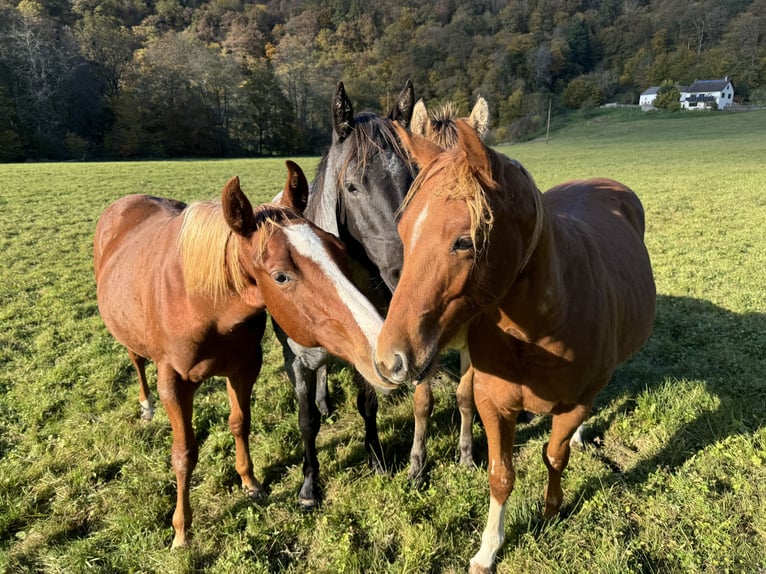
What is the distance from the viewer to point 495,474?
7.74ft

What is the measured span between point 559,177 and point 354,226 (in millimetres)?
19961

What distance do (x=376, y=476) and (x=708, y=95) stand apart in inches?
3341

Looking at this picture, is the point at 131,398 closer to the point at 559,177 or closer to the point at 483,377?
the point at 483,377

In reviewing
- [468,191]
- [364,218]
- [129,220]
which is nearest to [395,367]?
[468,191]

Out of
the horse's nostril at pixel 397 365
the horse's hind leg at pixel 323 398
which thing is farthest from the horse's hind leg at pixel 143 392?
the horse's nostril at pixel 397 365

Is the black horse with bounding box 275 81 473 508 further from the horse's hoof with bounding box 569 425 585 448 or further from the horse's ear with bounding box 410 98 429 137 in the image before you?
the horse's hoof with bounding box 569 425 585 448

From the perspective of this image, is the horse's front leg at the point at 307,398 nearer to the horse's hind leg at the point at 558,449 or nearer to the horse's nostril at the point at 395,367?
the horse's nostril at the point at 395,367

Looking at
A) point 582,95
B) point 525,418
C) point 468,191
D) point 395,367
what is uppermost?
point 582,95

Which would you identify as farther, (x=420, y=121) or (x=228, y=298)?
(x=420, y=121)

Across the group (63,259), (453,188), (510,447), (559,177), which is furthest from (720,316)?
(559,177)

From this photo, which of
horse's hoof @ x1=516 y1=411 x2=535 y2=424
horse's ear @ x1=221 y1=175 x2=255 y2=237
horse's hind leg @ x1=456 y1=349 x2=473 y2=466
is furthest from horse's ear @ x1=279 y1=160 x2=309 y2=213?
horse's hoof @ x1=516 y1=411 x2=535 y2=424

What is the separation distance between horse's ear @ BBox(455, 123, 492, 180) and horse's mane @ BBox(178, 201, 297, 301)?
91 cm

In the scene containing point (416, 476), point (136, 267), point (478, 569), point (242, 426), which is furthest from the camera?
point (416, 476)

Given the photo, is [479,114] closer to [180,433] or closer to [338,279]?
[338,279]
